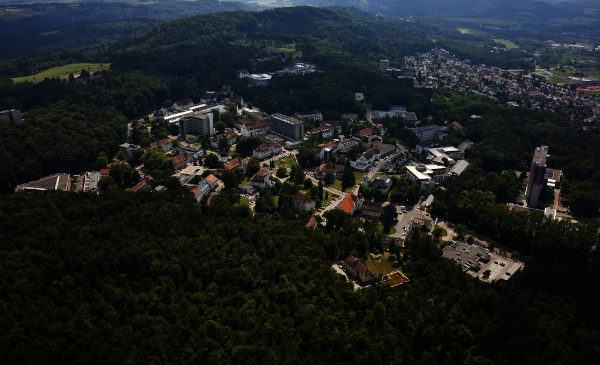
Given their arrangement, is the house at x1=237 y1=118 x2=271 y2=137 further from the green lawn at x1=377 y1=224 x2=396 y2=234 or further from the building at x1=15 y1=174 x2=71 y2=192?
the green lawn at x1=377 y1=224 x2=396 y2=234

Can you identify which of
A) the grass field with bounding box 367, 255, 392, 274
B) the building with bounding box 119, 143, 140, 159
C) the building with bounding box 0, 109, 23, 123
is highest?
the building with bounding box 0, 109, 23, 123

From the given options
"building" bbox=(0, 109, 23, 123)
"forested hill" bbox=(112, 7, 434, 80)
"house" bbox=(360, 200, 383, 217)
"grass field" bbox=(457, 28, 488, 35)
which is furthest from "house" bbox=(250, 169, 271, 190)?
"grass field" bbox=(457, 28, 488, 35)

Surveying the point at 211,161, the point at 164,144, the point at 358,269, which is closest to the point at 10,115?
the point at 164,144

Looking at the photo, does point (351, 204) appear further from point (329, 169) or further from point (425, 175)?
point (425, 175)

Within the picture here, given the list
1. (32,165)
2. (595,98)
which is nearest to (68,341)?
(32,165)

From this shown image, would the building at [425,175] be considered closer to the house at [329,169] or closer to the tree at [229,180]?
the house at [329,169]

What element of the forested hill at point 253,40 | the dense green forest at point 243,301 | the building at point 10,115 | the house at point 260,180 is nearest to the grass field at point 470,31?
the forested hill at point 253,40
